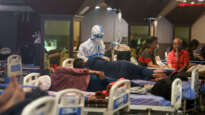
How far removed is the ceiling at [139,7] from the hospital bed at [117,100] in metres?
7.71

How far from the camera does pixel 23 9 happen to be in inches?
498

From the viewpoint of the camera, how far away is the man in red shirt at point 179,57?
607 centimetres

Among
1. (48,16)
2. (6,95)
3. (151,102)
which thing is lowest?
(151,102)

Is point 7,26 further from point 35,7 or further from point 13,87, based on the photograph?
point 13,87

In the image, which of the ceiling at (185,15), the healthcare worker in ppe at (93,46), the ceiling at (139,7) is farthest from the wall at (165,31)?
the healthcare worker in ppe at (93,46)

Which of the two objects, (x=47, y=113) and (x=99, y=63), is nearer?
(x=47, y=113)

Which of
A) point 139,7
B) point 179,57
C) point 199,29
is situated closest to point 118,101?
point 179,57

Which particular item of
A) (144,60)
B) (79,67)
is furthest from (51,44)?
(79,67)

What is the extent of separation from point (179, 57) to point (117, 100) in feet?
9.25

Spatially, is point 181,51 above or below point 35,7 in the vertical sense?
below

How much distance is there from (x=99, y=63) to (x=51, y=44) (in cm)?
322

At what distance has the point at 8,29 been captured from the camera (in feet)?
42.3

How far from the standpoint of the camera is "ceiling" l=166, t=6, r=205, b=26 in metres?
15.0

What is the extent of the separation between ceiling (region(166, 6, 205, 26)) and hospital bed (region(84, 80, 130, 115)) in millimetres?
11598
